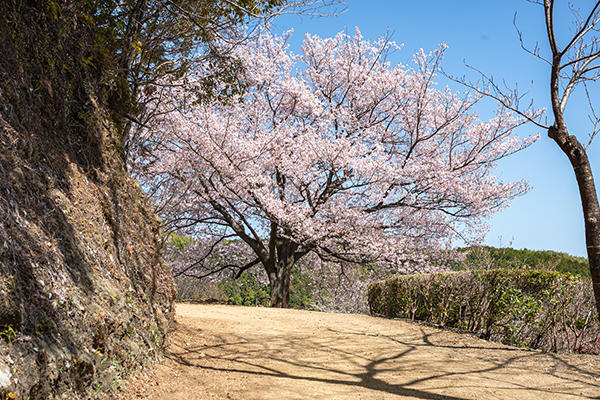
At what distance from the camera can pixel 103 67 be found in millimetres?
5941

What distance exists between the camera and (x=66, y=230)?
4.24 metres

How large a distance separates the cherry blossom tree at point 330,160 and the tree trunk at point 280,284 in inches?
1.3

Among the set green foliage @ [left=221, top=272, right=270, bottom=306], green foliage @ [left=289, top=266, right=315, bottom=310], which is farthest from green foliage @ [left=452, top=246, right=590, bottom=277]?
green foliage @ [left=221, top=272, right=270, bottom=306]

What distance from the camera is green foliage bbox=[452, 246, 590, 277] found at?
48.2ft

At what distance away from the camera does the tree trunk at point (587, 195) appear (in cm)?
512

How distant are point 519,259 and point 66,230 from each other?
1640 cm

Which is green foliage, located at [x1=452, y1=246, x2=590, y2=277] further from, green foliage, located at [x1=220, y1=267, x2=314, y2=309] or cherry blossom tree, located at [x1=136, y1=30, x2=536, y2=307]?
green foliage, located at [x1=220, y1=267, x2=314, y2=309]

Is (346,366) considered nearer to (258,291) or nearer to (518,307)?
(518,307)

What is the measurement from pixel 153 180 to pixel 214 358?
8.52m

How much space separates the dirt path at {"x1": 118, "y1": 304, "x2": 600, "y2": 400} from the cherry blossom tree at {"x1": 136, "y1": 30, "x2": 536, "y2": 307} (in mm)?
4824

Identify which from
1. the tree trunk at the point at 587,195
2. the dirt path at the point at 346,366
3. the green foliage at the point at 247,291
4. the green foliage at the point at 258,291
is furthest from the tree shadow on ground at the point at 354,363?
the green foliage at the point at 247,291

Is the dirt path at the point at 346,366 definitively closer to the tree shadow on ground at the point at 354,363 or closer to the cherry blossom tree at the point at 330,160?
the tree shadow on ground at the point at 354,363

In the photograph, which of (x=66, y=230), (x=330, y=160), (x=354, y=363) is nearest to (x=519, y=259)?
(x=330, y=160)

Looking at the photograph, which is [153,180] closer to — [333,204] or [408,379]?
[333,204]
